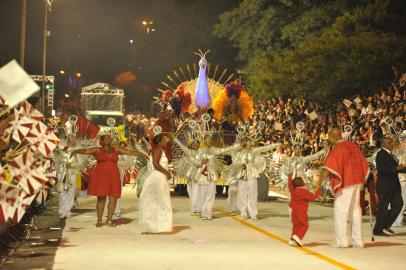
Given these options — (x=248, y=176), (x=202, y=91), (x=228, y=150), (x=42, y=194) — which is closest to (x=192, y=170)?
(x=228, y=150)

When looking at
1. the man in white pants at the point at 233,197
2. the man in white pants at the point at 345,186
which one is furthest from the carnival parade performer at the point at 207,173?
the man in white pants at the point at 345,186

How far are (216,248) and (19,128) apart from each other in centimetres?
468

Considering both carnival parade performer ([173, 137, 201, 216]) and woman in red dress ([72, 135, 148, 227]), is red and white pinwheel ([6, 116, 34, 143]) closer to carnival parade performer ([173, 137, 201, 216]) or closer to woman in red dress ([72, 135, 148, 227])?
woman in red dress ([72, 135, 148, 227])

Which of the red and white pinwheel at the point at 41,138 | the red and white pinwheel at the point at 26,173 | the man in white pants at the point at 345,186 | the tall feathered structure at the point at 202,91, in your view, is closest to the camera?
the red and white pinwheel at the point at 26,173

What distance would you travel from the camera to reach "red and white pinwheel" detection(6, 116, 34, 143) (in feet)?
32.6

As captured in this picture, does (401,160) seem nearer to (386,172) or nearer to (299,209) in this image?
(386,172)

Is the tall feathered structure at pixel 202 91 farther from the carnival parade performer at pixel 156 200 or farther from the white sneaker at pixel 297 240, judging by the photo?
the white sneaker at pixel 297 240

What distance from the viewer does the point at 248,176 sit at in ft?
62.4

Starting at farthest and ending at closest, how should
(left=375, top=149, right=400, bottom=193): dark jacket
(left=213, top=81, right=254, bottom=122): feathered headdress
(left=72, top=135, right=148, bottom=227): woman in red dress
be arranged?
(left=213, top=81, right=254, bottom=122): feathered headdress, (left=72, top=135, right=148, bottom=227): woman in red dress, (left=375, top=149, right=400, bottom=193): dark jacket

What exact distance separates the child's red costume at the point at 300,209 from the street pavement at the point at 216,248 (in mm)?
321

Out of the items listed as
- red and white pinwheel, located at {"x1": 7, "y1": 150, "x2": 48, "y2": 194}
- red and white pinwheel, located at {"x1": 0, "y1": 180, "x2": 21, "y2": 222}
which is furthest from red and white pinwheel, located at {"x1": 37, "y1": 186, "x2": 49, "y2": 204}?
red and white pinwheel, located at {"x1": 0, "y1": 180, "x2": 21, "y2": 222}

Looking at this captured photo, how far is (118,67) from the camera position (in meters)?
104

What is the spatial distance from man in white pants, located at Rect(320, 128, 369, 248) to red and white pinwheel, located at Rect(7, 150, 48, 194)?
18.1ft

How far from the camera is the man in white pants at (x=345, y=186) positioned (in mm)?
13727
